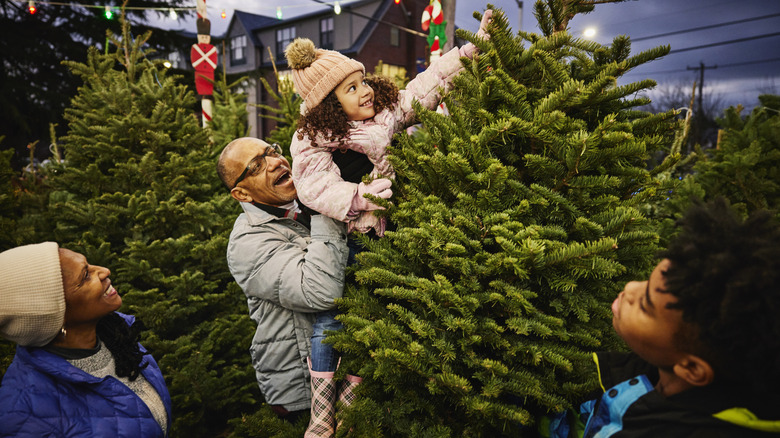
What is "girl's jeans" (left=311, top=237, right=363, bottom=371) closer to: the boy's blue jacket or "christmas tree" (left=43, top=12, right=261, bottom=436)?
the boy's blue jacket

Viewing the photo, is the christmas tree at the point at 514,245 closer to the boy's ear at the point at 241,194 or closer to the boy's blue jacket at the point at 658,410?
the boy's blue jacket at the point at 658,410

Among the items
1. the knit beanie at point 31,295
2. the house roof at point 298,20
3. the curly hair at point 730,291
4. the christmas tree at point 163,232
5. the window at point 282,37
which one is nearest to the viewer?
the curly hair at point 730,291

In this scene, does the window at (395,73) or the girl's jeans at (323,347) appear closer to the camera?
the girl's jeans at (323,347)

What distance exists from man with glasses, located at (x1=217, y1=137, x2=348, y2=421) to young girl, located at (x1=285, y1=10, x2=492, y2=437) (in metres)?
0.16

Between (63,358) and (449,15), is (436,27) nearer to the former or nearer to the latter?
(449,15)

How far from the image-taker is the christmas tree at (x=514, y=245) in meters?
1.37

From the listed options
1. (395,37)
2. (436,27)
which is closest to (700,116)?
(395,37)

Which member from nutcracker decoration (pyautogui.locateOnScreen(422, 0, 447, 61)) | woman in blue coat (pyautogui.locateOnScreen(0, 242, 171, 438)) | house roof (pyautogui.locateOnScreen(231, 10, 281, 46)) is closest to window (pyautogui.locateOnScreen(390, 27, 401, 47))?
house roof (pyautogui.locateOnScreen(231, 10, 281, 46))

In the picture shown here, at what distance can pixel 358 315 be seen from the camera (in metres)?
1.69

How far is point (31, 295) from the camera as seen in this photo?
1.83 metres

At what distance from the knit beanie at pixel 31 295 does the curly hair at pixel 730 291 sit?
91.6 inches

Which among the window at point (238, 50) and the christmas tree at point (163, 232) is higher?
the window at point (238, 50)

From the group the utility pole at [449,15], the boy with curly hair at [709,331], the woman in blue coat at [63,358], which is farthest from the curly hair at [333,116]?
the utility pole at [449,15]

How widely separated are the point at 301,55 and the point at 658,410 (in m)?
2.09
